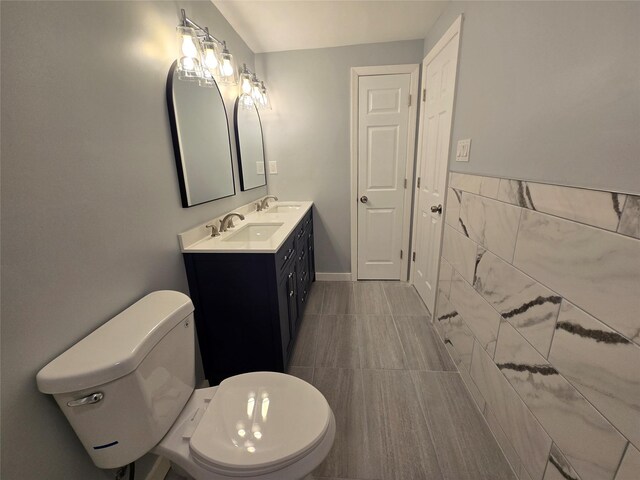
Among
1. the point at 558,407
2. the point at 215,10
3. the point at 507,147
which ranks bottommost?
the point at 558,407

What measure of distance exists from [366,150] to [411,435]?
2.24 meters

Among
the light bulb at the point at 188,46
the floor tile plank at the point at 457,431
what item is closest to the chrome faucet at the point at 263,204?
the light bulb at the point at 188,46

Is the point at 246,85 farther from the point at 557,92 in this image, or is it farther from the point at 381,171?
the point at 557,92

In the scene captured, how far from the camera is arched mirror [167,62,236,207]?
1.31 metres

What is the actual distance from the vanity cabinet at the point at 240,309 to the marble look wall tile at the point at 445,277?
3.62 feet

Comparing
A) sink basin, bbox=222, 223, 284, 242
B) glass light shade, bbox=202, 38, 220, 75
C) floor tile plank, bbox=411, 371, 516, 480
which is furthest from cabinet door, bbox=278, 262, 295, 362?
glass light shade, bbox=202, 38, 220, 75

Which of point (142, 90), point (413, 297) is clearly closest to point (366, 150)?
point (413, 297)

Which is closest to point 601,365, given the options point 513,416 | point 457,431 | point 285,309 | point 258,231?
point 513,416

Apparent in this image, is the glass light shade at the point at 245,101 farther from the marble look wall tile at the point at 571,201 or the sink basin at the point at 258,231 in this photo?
the marble look wall tile at the point at 571,201

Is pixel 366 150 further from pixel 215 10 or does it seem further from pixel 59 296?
pixel 59 296

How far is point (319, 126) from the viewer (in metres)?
2.58

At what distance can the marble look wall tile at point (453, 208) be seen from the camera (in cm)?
164

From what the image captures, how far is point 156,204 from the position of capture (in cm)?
119

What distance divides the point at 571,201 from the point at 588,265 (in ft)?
0.66
